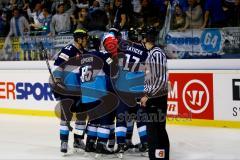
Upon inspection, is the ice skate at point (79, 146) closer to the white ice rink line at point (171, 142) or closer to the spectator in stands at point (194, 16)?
the white ice rink line at point (171, 142)

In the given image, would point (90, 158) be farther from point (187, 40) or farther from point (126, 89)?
point (187, 40)

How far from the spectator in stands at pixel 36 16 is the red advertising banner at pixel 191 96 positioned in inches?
152

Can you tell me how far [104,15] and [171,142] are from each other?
3.89 metres

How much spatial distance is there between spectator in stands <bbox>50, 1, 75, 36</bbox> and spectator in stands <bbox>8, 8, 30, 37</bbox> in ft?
2.70

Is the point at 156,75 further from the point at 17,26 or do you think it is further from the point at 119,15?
the point at 17,26

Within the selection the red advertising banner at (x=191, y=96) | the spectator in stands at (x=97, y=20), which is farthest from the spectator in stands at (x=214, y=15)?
the spectator in stands at (x=97, y=20)

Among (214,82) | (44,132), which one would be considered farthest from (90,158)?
(214,82)

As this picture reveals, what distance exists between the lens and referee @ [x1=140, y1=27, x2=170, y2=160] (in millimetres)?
Result: 4922

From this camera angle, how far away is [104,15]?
10141 millimetres

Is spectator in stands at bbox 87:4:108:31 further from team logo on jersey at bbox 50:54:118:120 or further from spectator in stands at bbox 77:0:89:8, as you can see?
team logo on jersey at bbox 50:54:118:120

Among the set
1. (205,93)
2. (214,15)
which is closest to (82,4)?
(214,15)

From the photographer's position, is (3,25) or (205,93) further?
(3,25)

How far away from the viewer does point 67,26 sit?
34.7 feet

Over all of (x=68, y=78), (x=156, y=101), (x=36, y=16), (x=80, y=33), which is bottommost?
(x=156, y=101)
